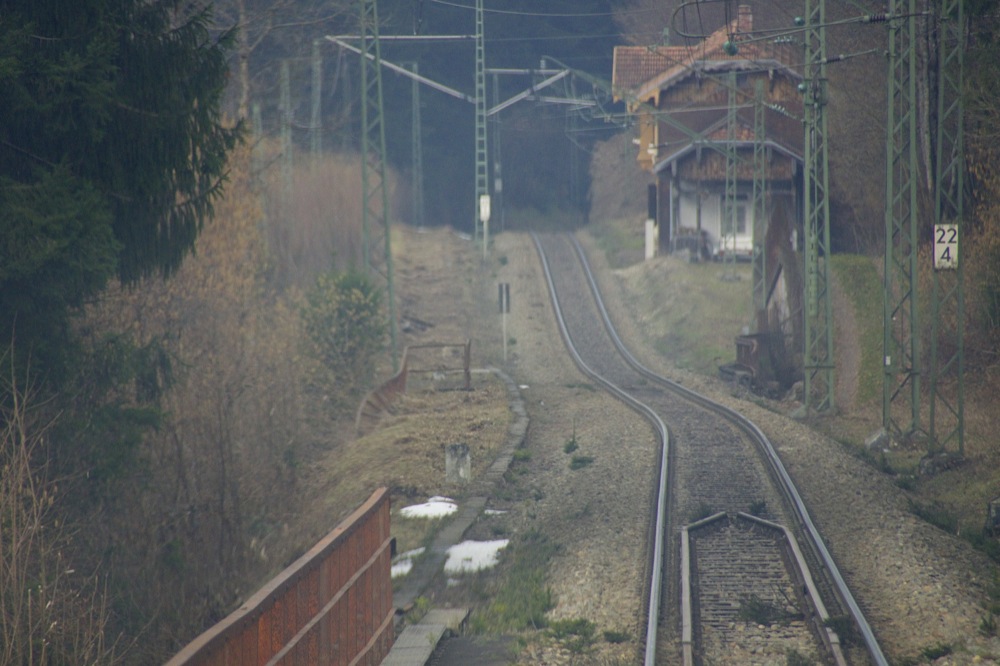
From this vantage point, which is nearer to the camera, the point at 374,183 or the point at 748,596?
the point at 748,596

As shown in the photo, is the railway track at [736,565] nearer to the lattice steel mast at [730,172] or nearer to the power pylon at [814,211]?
the power pylon at [814,211]

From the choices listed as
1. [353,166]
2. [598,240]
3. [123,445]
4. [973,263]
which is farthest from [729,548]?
[598,240]

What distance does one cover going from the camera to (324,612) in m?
6.46

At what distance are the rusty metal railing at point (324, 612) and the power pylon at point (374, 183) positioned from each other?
16.0 meters

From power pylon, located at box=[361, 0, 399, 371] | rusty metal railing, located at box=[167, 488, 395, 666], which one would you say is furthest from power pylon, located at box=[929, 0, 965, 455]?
power pylon, located at box=[361, 0, 399, 371]

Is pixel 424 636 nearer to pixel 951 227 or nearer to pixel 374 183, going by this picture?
pixel 951 227

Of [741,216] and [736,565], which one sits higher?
[741,216]

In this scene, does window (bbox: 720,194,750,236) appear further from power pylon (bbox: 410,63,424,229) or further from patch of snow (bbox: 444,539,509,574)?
patch of snow (bbox: 444,539,509,574)

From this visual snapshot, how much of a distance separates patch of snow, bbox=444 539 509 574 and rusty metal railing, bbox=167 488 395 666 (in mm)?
2446

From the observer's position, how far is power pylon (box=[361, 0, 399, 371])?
930 inches

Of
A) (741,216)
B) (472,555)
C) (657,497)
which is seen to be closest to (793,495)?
(657,497)

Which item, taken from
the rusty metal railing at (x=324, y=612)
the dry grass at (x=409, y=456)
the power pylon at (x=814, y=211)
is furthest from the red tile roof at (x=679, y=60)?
the rusty metal railing at (x=324, y=612)

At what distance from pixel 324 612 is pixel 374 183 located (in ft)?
135

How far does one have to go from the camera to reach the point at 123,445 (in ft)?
35.1
